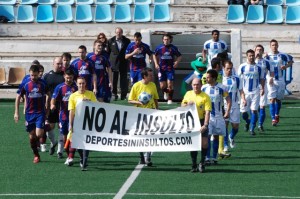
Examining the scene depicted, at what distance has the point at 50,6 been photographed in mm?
33375

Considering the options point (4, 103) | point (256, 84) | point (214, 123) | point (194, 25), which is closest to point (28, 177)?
point (214, 123)

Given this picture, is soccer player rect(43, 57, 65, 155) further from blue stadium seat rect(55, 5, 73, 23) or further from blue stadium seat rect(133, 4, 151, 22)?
blue stadium seat rect(55, 5, 73, 23)

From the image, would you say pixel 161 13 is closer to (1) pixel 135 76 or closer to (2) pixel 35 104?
(1) pixel 135 76

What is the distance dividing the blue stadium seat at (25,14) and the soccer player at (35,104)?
1467 centimetres

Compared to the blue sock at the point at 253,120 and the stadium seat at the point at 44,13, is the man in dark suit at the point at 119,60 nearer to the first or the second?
the stadium seat at the point at 44,13

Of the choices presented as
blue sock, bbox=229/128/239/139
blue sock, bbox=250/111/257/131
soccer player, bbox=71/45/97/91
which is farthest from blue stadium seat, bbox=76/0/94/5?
blue sock, bbox=229/128/239/139

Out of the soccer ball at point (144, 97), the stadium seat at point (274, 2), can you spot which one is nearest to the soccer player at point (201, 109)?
the soccer ball at point (144, 97)

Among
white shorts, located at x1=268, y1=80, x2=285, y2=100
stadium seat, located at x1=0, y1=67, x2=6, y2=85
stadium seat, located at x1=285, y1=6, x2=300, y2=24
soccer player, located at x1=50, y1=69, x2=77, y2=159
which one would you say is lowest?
stadium seat, located at x1=0, y1=67, x2=6, y2=85

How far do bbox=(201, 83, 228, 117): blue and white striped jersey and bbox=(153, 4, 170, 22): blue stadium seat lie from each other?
1430 centimetres

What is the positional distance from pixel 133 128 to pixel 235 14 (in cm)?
1495

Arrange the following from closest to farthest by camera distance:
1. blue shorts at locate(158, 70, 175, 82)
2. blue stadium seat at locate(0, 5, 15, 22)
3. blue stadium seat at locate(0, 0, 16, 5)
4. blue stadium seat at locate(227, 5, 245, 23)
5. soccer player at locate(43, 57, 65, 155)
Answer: soccer player at locate(43, 57, 65, 155) < blue shorts at locate(158, 70, 175, 82) < blue stadium seat at locate(227, 5, 245, 23) < blue stadium seat at locate(0, 5, 15, 22) < blue stadium seat at locate(0, 0, 16, 5)

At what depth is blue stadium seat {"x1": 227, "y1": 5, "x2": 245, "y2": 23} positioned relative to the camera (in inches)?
1278

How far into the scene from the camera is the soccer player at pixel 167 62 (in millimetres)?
27438

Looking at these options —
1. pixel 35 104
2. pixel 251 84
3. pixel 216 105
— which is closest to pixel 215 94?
pixel 216 105
